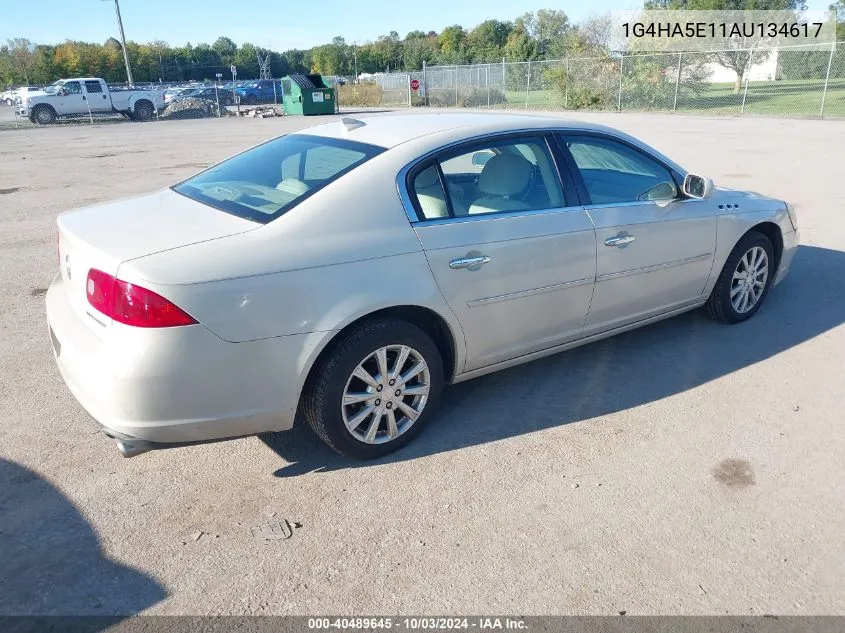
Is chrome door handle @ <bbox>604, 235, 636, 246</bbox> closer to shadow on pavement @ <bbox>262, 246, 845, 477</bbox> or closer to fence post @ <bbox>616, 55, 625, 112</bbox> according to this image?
shadow on pavement @ <bbox>262, 246, 845, 477</bbox>

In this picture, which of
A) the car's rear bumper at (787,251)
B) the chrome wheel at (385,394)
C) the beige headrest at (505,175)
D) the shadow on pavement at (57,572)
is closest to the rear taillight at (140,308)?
the chrome wheel at (385,394)

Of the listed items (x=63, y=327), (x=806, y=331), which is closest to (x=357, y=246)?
(x=63, y=327)

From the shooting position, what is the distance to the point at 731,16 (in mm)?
41719

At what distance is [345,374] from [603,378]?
188 cm

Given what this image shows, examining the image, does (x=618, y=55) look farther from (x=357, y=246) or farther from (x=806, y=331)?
(x=357, y=246)

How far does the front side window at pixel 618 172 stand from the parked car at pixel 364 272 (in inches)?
0.5

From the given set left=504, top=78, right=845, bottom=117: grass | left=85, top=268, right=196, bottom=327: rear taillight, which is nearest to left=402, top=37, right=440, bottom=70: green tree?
left=504, top=78, right=845, bottom=117: grass

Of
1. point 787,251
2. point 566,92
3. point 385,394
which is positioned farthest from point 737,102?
point 385,394

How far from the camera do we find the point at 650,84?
29750 mm

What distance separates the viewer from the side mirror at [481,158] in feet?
12.4

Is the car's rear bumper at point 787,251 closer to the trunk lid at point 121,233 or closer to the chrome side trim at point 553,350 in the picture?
the chrome side trim at point 553,350

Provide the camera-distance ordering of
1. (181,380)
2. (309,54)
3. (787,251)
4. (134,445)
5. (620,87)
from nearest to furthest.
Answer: (181,380), (134,445), (787,251), (620,87), (309,54)

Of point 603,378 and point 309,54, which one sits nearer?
point 603,378

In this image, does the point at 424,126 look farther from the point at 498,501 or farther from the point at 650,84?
the point at 650,84
